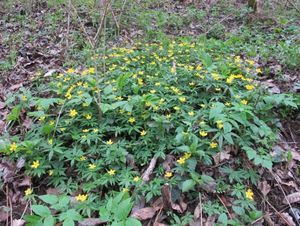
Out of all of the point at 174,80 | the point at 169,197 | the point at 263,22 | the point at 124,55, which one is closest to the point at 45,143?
the point at 169,197

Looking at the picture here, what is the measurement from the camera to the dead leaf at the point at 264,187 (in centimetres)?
255

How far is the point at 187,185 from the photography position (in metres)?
2.35

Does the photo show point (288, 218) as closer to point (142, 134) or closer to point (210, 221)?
point (210, 221)

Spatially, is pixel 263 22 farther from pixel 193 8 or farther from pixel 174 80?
pixel 174 80

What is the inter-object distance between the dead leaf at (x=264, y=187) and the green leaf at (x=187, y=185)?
22.4 inches

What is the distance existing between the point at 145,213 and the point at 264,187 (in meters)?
0.93

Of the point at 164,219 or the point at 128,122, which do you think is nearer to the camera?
the point at 164,219

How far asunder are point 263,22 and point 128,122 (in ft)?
13.1

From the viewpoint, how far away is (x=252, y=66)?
12.5ft

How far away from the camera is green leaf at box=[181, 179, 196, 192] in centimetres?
234

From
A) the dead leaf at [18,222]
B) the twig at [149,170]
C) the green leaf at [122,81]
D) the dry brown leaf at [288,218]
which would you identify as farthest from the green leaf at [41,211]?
the dry brown leaf at [288,218]

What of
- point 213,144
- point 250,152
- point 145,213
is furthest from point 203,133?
point 145,213

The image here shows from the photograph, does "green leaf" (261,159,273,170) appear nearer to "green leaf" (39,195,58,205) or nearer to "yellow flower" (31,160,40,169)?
"green leaf" (39,195,58,205)

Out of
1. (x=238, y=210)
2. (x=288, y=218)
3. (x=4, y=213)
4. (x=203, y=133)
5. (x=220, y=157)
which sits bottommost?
(x=4, y=213)
